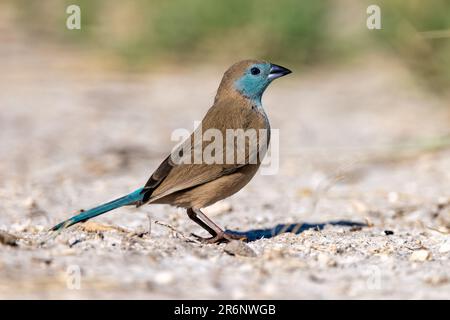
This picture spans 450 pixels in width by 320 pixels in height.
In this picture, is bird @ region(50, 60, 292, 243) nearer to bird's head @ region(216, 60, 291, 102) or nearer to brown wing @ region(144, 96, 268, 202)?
brown wing @ region(144, 96, 268, 202)

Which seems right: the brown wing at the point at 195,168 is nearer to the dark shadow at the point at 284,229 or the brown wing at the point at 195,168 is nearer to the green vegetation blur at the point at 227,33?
the dark shadow at the point at 284,229

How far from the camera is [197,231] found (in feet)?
18.2

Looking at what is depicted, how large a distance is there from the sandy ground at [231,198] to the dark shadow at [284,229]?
0.25ft

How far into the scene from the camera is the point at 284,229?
5.15 meters

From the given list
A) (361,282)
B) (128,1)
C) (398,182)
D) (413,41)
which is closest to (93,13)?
(128,1)

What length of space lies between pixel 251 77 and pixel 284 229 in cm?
106

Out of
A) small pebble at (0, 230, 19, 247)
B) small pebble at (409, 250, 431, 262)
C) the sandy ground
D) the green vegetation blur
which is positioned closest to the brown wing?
the sandy ground

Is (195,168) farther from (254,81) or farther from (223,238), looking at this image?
(254,81)

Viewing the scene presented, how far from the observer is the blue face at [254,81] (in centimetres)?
554

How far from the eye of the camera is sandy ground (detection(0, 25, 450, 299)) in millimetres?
3932

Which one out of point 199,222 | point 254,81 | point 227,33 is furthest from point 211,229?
point 227,33

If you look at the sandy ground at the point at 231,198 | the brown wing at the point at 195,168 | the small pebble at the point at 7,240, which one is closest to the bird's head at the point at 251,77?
the brown wing at the point at 195,168
